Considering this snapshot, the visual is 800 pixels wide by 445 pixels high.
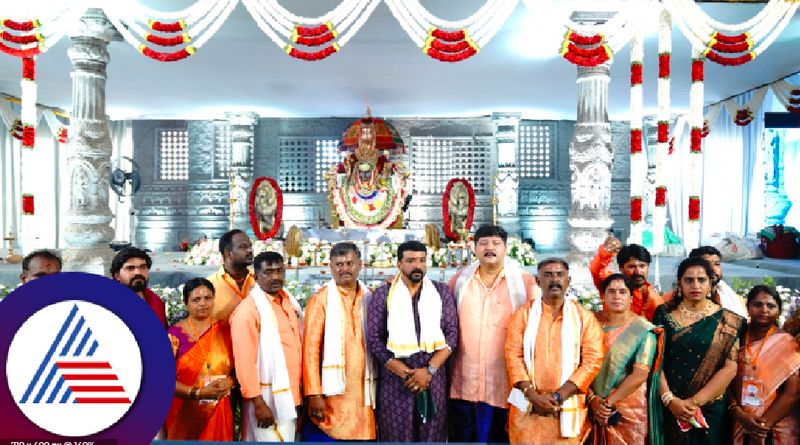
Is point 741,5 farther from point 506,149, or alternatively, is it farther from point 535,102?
point 506,149

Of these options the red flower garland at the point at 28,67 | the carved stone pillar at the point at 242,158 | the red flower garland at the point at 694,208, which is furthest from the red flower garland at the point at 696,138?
the carved stone pillar at the point at 242,158

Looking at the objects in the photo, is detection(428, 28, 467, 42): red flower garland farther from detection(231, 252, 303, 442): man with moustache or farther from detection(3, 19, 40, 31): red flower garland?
detection(3, 19, 40, 31): red flower garland

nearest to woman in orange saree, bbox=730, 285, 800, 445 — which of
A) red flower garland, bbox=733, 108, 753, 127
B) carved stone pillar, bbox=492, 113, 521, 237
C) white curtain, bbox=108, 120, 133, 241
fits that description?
red flower garland, bbox=733, 108, 753, 127

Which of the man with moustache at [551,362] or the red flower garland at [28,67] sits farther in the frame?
the red flower garland at [28,67]

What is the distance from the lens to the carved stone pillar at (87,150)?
20.8 ft

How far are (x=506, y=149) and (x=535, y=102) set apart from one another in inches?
59.0

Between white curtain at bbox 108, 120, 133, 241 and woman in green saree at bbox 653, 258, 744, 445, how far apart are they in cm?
1303

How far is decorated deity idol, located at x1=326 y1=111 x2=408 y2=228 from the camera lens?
1023 centimetres

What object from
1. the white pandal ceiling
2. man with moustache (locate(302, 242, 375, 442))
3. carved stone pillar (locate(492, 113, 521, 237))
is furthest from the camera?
carved stone pillar (locate(492, 113, 521, 237))

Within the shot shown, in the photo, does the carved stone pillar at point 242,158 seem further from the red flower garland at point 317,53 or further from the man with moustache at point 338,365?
the man with moustache at point 338,365

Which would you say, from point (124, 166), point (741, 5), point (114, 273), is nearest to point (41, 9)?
point (114, 273)

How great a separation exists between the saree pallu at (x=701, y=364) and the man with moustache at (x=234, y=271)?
7.48 ft

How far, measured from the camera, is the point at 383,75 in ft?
30.2

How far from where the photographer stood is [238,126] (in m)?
12.7
